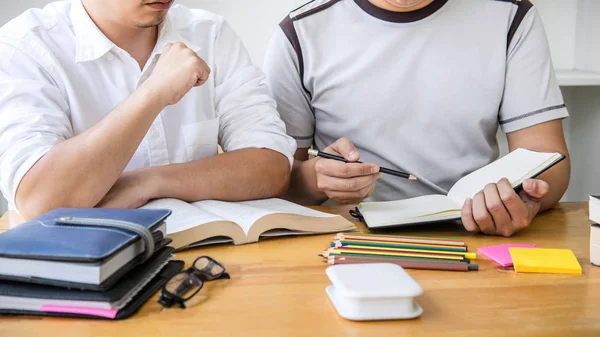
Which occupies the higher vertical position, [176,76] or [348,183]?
[176,76]

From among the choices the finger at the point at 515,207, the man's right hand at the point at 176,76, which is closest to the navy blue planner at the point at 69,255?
the man's right hand at the point at 176,76

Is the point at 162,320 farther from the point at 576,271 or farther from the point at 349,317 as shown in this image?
the point at 576,271

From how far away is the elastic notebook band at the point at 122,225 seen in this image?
886mm

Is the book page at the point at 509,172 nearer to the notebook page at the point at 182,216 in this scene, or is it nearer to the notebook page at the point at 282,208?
the notebook page at the point at 282,208

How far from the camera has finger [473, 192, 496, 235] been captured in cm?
120

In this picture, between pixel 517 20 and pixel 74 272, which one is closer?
pixel 74 272

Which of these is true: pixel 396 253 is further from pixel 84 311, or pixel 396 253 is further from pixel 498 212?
pixel 84 311

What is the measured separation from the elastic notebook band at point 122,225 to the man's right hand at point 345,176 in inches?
21.3

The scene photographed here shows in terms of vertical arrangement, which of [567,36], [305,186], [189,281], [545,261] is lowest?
[567,36]

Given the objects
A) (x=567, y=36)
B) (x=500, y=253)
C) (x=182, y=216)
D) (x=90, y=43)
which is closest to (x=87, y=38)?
(x=90, y=43)

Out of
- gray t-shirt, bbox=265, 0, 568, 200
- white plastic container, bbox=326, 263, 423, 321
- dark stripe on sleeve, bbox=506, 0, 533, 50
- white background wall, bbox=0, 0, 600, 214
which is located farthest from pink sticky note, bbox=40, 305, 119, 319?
white background wall, bbox=0, 0, 600, 214

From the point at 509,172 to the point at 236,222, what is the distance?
1.81 feet

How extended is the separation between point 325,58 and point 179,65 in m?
0.50

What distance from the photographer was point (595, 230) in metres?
1.02
